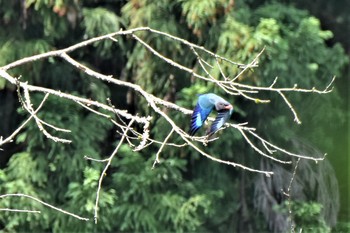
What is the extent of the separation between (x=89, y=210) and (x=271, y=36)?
163cm

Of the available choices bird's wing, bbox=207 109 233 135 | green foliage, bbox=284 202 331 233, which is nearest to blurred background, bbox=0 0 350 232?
green foliage, bbox=284 202 331 233

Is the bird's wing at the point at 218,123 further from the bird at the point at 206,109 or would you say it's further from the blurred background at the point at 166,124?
the blurred background at the point at 166,124

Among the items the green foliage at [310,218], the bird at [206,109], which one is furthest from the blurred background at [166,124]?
the bird at [206,109]

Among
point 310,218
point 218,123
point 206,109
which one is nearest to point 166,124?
point 310,218

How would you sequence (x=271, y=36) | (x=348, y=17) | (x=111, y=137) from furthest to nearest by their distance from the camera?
1. (x=348, y=17)
2. (x=111, y=137)
3. (x=271, y=36)

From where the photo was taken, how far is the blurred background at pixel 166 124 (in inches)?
254

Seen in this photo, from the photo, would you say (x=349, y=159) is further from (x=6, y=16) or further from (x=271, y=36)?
(x=6, y=16)

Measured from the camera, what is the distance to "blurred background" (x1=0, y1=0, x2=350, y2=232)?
21.2ft

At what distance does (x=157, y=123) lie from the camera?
668cm

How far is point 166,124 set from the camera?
6.68 meters

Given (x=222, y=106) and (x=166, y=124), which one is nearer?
(x=222, y=106)

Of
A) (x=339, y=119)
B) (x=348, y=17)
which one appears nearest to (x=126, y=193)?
(x=339, y=119)

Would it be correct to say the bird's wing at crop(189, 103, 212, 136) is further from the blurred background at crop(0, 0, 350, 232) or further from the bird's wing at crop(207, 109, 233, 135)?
the blurred background at crop(0, 0, 350, 232)

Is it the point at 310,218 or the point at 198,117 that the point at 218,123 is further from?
the point at 310,218
